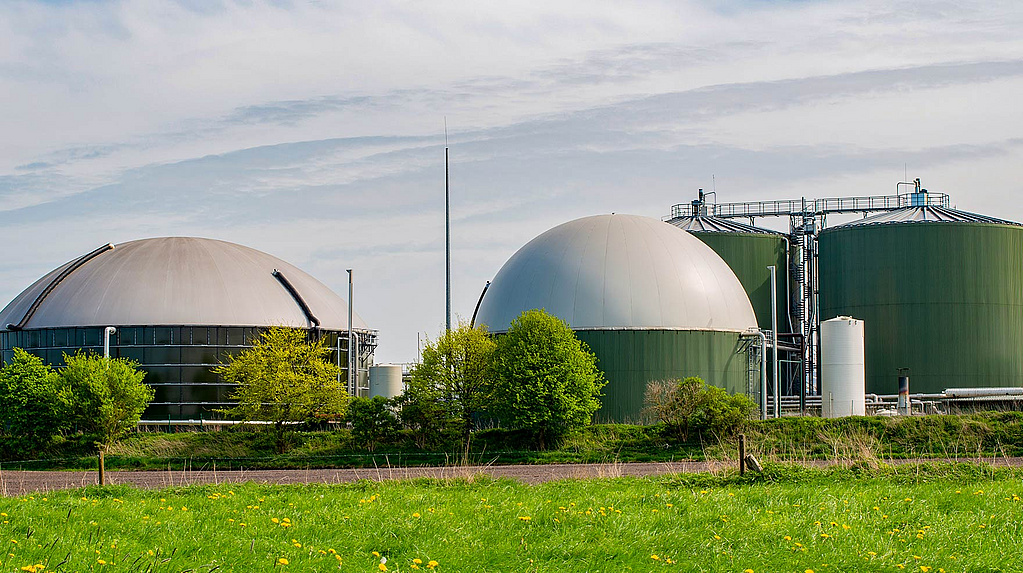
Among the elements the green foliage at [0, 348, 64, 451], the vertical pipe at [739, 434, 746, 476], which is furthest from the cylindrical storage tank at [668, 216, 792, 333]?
the vertical pipe at [739, 434, 746, 476]

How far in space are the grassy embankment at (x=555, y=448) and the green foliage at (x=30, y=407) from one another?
0.93 m

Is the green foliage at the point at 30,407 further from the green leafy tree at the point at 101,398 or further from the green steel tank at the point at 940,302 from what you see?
the green steel tank at the point at 940,302

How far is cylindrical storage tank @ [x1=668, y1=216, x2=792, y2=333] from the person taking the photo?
55.7 meters

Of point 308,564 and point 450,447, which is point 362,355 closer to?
point 450,447

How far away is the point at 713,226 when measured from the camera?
57688 mm

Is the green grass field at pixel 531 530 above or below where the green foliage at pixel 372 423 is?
above

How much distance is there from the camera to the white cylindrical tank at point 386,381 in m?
49.2

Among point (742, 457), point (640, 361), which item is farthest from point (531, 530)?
point (640, 361)

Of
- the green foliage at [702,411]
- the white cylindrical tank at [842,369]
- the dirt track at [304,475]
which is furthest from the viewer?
the white cylindrical tank at [842,369]

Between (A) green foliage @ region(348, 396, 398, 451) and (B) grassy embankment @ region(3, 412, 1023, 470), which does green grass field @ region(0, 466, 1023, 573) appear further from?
(A) green foliage @ region(348, 396, 398, 451)

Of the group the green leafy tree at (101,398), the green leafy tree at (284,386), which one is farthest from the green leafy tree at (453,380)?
the green leafy tree at (101,398)

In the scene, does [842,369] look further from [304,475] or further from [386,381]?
[304,475]

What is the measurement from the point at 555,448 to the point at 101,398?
16.5m

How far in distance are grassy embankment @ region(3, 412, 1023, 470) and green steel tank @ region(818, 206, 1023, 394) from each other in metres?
14.5
